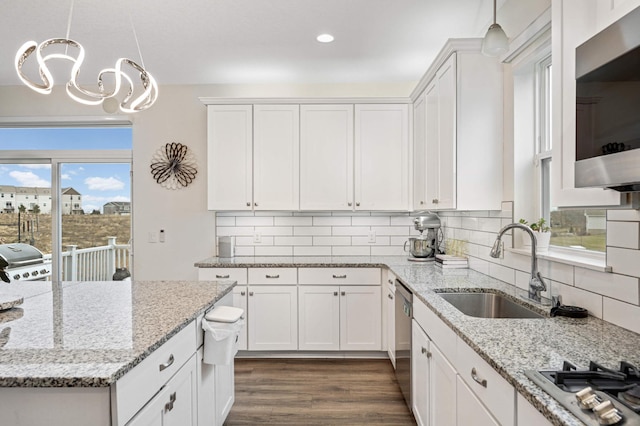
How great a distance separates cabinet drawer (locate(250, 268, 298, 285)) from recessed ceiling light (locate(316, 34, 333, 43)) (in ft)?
6.38

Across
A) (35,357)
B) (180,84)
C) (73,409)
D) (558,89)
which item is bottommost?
(73,409)

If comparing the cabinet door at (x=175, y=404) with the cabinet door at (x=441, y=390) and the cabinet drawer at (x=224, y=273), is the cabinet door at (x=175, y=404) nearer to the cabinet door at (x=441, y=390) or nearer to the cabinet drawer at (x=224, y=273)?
the cabinet door at (x=441, y=390)

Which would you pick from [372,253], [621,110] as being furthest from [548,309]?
[372,253]

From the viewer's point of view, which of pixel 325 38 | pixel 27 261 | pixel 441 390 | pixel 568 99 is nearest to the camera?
pixel 568 99

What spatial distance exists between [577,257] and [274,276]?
2.37 metres

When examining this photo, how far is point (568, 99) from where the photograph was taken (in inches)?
50.6

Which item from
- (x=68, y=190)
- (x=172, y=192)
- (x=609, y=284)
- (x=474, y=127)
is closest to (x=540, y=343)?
(x=609, y=284)

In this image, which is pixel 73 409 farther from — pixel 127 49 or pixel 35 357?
pixel 127 49

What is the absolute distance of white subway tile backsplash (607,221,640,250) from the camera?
1.45 metres

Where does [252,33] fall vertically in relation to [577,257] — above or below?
above

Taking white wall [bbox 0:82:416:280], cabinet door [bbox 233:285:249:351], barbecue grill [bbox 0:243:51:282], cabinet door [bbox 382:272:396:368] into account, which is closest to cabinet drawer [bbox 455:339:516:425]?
cabinet door [bbox 382:272:396:368]

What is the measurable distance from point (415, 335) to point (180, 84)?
11.2 ft

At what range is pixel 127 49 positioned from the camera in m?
3.27

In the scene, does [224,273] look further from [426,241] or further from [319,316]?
[426,241]
